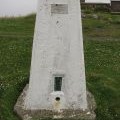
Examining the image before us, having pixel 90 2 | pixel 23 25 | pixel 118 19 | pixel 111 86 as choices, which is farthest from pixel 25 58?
pixel 90 2

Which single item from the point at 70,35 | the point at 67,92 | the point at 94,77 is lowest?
the point at 94,77

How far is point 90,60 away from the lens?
22.9m

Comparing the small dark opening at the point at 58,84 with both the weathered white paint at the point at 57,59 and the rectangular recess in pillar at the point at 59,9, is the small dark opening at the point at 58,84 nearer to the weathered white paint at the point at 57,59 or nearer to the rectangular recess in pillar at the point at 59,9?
the weathered white paint at the point at 57,59

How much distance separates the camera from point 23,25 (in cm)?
3017

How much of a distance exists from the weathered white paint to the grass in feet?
3.29

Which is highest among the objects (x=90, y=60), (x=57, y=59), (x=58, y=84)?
(x=57, y=59)

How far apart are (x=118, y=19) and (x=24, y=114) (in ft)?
62.9

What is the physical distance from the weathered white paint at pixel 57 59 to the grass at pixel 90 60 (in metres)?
1.00

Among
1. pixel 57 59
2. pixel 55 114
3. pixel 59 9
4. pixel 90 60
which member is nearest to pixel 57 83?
pixel 57 59

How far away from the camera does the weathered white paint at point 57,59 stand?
14328 mm

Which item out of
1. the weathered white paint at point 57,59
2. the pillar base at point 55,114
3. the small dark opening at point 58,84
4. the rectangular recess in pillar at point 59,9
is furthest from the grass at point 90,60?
the rectangular recess in pillar at point 59,9

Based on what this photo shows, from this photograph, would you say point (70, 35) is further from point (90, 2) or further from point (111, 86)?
point (90, 2)

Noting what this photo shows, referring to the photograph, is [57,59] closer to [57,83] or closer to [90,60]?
[57,83]

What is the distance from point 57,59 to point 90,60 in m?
8.39
